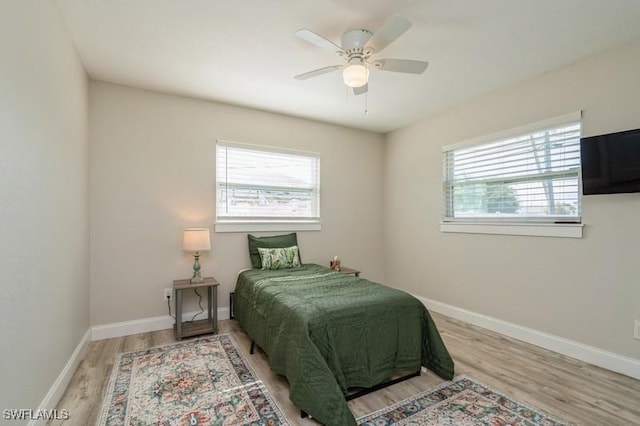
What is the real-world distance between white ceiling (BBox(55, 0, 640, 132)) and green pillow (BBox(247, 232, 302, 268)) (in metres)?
1.66

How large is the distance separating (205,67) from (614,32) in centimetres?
324

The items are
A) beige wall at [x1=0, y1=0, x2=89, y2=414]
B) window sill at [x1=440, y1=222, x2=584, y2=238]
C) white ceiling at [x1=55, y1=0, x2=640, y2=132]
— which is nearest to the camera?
beige wall at [x1=0, y1=0, x2=89, y2=414]

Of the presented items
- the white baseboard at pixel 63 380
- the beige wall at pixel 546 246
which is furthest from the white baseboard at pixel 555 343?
the white baseboard at pixel 63 380

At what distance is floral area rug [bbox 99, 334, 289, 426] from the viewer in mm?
1838

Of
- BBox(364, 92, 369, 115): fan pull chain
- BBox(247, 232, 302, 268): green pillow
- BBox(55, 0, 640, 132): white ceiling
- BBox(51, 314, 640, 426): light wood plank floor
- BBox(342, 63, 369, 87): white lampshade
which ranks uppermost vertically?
BBox(55, 0, 640, 132): white ceiling

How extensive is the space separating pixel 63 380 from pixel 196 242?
1428 millimetres

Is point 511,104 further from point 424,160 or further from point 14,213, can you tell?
point 14,213

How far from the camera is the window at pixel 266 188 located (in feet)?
12.1

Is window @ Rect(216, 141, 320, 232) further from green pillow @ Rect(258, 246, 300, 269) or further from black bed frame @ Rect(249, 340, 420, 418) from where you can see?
black bed frame @ Rect(249, 340, 420, 418)

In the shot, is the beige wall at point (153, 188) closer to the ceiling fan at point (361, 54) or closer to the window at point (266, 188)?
the window at point (266, 188)

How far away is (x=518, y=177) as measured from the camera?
10.4 ft

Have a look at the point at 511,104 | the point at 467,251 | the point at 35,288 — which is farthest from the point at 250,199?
the point at 511,104

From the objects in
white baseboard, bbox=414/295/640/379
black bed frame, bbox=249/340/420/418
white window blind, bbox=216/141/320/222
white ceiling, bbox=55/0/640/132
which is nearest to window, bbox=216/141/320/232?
white window blind, bbox=216/141/320/222

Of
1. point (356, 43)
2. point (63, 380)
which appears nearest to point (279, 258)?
point (63, 380)
